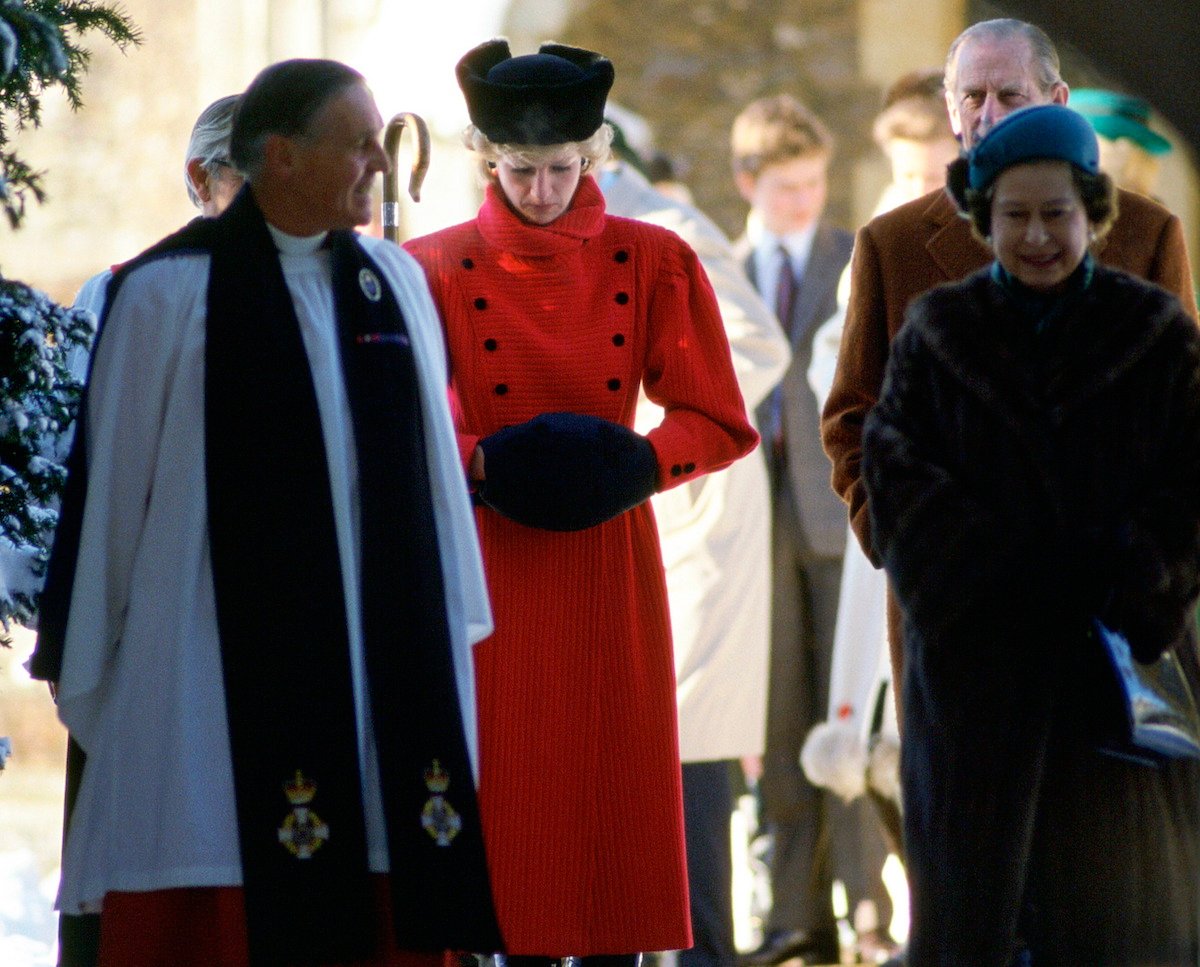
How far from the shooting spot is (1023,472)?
14.1 ft

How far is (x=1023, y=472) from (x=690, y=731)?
2.57 metres

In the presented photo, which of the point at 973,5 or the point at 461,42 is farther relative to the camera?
the point at 973,5

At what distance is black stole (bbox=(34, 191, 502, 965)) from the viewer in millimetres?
4090

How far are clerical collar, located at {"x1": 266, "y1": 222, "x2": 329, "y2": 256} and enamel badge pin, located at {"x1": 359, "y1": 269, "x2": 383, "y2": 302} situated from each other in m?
0.10

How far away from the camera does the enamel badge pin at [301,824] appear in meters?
4.10

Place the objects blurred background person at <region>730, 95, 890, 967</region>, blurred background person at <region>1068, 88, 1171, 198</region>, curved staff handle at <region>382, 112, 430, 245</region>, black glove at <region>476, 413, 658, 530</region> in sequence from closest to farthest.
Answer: black glove at <region>476, 413, 658, 530</region>, curved staff handle at <region>382, 112, 430, 245</region>, blurred background person at <region>1068, 88, 1171, 198</region>, blurred background person at <region>730, 95, 890, 967</region>

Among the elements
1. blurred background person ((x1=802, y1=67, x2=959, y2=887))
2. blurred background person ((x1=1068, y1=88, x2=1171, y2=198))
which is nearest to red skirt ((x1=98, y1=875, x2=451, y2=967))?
blurred background person ((x1=802, y1=67, x2=959, y2=887))

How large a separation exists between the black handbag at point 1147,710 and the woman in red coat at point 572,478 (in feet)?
3.72

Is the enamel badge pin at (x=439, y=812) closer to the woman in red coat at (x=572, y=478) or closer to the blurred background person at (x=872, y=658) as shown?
the woman in red coat at (x=572, y=478)

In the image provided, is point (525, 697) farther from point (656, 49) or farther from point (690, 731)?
point (656, 49)

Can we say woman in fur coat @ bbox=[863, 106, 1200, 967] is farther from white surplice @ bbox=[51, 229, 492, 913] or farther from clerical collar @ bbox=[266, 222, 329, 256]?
clerical collar @ bbox=[266, 222, 329, 256]

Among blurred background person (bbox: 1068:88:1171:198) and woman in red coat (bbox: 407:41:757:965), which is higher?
blurred background person (bbox: 1068:88:1171:198)

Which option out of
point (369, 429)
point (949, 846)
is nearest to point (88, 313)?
point (369, 429)

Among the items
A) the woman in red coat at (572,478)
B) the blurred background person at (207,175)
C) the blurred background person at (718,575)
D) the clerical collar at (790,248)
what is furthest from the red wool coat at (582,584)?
the clerical collar at (790,248)
